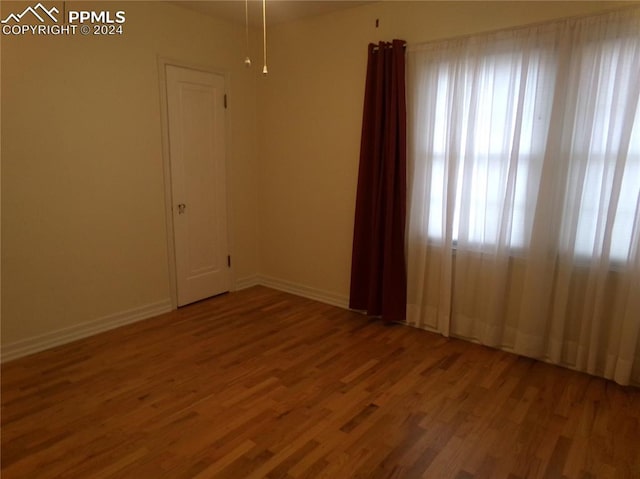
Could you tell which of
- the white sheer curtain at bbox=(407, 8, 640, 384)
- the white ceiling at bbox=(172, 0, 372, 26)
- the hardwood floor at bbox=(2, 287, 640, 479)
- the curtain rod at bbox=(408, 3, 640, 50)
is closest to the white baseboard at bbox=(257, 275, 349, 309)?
the hardwood floor at bbox=(2, 287, 640, 479)

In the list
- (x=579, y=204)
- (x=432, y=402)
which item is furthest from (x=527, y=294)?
(x=432, y=402)

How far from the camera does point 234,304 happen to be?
425 cm

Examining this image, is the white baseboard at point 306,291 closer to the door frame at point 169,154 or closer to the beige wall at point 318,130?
the beige wall at point 318,130

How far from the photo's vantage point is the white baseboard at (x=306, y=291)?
4242 mm

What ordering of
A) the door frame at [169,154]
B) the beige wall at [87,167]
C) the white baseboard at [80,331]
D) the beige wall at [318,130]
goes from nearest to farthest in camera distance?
the beige wall at [87,167]
the white baseboard at [80,331]
the beige wall at [318,130]
the door frame at [169,154]

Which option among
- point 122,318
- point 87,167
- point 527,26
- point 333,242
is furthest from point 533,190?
point 122,318

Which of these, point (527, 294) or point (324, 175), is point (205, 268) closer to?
point (324, 175)

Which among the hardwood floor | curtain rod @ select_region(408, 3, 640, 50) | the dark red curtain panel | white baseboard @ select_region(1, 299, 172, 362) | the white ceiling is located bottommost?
the hardwood floor

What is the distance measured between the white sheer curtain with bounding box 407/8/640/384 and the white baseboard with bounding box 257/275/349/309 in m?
0.89

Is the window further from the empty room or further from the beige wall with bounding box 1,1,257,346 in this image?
the beige wall with bounding box 1,1,257,346

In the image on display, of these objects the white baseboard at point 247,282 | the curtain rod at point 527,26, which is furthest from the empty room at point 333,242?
the white baseboard at point 247,282

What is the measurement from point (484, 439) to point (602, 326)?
1.32m

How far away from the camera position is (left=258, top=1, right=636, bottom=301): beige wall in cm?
358

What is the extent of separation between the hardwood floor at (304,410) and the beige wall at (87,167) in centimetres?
45
